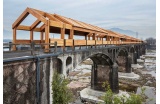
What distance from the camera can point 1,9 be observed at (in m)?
7.47

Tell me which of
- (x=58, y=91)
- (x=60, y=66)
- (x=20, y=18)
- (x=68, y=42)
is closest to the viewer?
(x=58, y=91)

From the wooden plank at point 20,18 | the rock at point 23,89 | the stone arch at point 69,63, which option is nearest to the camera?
the rock at point 23,89

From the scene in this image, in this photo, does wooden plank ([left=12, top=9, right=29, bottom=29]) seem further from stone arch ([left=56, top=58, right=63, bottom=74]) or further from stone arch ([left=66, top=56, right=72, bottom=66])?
stone arch ([left=66, top=56, right=72, bottom=66])

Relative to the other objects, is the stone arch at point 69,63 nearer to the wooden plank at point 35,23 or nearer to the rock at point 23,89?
the wooden plank at point 35,23

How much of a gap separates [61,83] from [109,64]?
23361 mm

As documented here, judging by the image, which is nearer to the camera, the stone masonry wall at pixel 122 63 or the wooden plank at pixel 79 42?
the wooden plank at pixel 79 42

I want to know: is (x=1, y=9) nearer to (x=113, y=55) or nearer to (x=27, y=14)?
(x=27, y=14)

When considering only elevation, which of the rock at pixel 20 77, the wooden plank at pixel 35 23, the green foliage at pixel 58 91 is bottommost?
the green foliage at pixel 58 91

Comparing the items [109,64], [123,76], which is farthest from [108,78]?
[123,76]

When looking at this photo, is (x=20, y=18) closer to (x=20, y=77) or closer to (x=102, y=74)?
(x=20, y=77)

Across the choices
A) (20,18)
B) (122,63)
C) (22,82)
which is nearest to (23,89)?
(22,82)

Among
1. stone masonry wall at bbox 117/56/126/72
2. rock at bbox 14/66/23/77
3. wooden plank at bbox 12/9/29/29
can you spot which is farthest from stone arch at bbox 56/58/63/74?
stone masonry wall at bbox 117/56/126/72

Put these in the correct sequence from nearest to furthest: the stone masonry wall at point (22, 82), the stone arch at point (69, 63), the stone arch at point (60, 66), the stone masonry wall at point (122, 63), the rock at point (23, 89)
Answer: the stone masonry wall at point (22, 82), the rock at point (23, 89), the stone arch at point (60, 66), the stone arch at point (69, 63), the stone masonry wall at point (122, 63)

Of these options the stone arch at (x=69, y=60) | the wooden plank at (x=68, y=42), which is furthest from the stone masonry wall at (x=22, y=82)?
the stone arch at (x=69, y=60)
